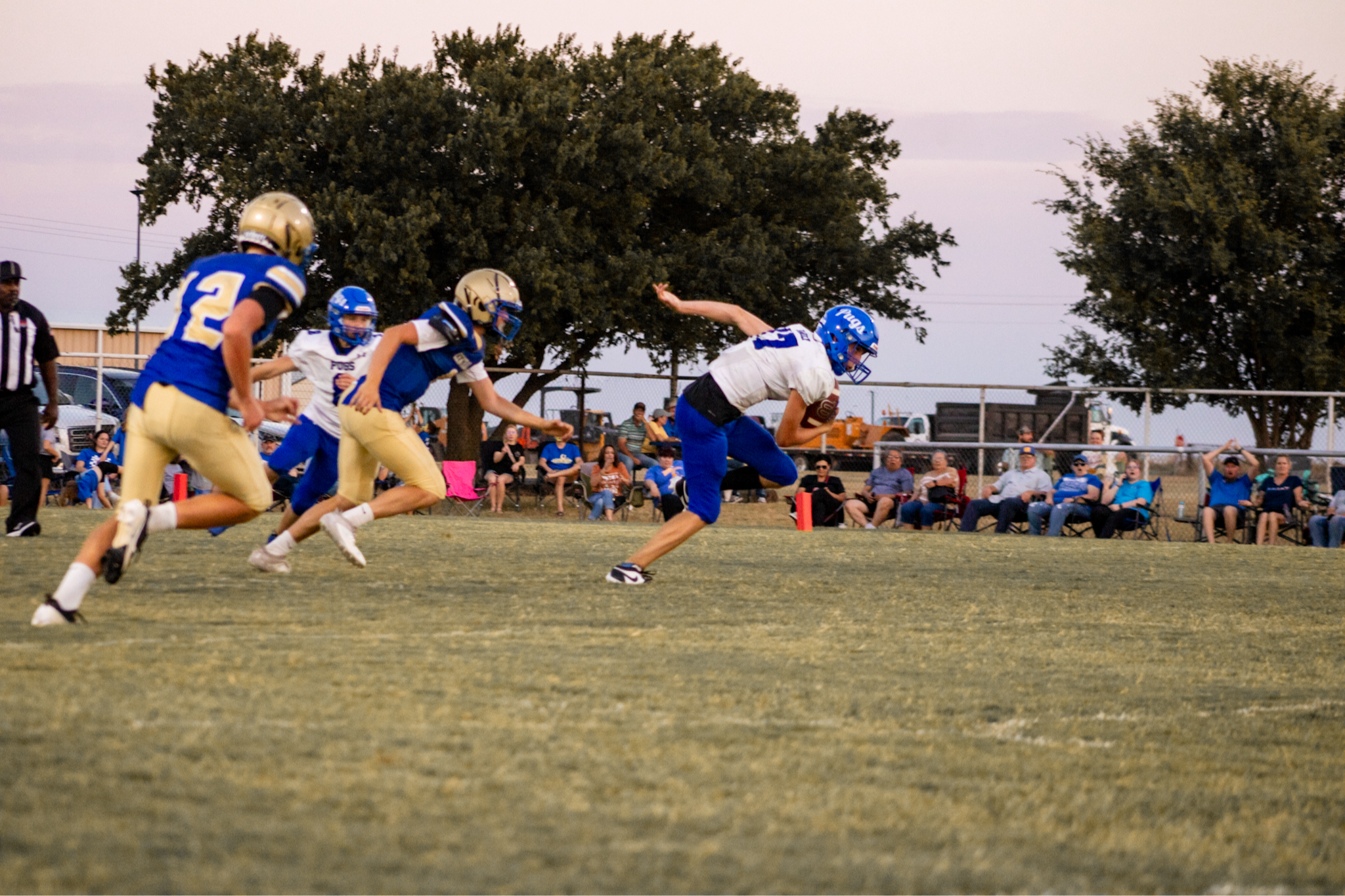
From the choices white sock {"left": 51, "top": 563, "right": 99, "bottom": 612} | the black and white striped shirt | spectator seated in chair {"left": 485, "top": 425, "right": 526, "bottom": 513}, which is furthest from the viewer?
spectator seated in chair {"left": 485, "top": 425, "right": 526, "bottom": 513}

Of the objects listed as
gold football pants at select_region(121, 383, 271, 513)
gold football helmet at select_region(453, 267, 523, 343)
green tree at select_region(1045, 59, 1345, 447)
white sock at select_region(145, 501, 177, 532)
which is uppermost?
green tree at select_region(1045, 59, 1345, 447)

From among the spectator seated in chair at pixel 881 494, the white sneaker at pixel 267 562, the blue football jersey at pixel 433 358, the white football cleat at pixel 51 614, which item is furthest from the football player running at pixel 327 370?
the spectator seated in chair at pixel 881 494

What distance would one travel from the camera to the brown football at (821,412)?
877cm

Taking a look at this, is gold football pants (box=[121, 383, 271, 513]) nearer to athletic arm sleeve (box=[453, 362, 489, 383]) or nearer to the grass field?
the grass field

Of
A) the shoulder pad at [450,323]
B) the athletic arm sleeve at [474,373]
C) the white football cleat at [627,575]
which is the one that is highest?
the shoulder pad at [450,323]

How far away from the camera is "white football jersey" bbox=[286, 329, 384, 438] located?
999 centimetres

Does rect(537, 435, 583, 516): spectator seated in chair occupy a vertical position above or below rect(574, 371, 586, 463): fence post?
below

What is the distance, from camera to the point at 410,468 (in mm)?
8641

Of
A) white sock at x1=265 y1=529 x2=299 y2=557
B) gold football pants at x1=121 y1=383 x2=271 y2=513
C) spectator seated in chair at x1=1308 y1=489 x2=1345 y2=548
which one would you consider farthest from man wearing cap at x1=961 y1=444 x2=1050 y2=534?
gold football pants at x1=121 y1=383 x2=271 y2=513

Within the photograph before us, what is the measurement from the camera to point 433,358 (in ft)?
28.6

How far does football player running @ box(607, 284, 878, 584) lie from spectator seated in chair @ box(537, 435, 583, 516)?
43.3 feet

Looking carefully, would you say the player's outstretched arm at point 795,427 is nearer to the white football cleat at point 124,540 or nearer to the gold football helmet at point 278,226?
the gold football helmet at point 278,226

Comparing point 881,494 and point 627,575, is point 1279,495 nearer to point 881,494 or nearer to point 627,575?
point 881,494

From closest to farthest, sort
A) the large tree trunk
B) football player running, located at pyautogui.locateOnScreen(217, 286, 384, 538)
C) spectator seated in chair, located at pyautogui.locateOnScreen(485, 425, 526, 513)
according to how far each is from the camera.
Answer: football player running, located at pyautogui.locateOnScreen(217, 286, 384, 538)
spectator seated in chair, located at pyautogui.locateOnScreen(485, 425, 526, 513)
the large tree trunk
